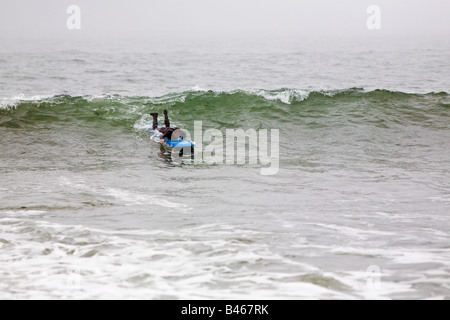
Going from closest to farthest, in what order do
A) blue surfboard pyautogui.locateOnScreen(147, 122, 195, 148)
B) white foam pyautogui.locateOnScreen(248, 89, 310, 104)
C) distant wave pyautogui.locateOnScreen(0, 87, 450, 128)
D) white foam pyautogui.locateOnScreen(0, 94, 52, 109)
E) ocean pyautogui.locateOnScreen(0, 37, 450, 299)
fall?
ocean pyautogui.locateOnScreen(0, 37, 450, 299) < blue surfboard pyautogui.locateOnScreen(147, 122, 195, 148) < distant wave pyautogui.locateOnScreen(0, 87, 450, 128) < white foam pyautogui.locateOnScreen(0, 94, 52, 109) < white foam pyautogui.locateOnScreen(248, 89, 310, 104)

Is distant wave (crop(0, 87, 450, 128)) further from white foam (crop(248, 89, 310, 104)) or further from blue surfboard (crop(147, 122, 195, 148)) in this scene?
blue surfboard (crop(147, 122, 195, 148))

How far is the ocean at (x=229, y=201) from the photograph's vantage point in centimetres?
540

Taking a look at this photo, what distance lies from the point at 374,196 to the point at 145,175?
4464mm

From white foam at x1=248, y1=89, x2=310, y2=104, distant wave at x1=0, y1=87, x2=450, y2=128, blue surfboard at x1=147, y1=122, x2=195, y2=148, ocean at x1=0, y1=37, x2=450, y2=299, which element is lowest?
ocean at x1=0, y1=37, x2=450, y2=299

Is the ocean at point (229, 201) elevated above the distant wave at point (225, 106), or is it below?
below

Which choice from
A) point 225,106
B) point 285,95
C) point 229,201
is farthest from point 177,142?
point 285,95

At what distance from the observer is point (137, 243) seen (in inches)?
251

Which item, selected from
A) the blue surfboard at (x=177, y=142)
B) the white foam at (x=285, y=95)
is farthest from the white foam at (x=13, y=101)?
the white foam at (x=285, y=95)

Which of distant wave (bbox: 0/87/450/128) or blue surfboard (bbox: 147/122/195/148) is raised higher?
distant wave (bbox: 0/87/450/128)

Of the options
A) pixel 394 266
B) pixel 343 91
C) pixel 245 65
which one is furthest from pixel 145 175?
pixel 245 65

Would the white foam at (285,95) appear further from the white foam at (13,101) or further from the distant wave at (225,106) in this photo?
the white foam at (13,101)

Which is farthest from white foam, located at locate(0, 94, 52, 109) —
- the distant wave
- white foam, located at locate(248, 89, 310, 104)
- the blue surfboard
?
white foam, located at locate(248, 89, 310, 104)

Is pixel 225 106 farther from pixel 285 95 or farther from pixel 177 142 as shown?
pixel 177 142

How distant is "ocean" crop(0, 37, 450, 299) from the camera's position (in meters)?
5.40
